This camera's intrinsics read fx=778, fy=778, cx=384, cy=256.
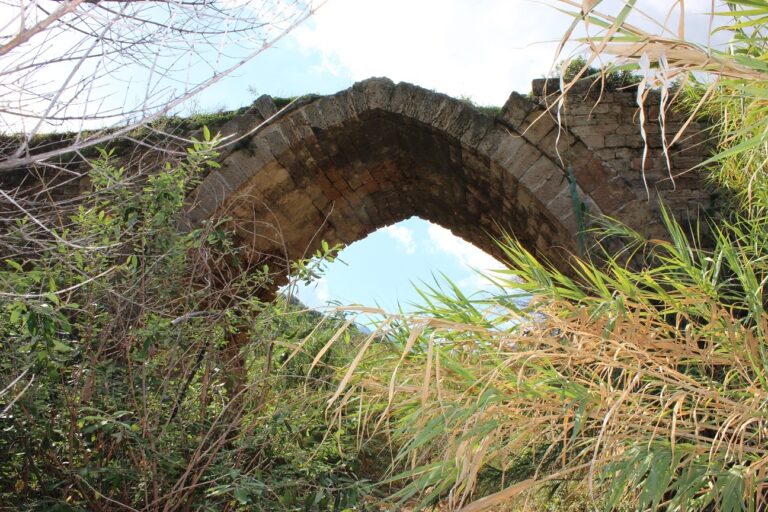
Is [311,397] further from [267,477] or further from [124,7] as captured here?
[124,7]

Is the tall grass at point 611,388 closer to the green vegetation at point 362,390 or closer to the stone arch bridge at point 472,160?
the green vegetation at point 362,390

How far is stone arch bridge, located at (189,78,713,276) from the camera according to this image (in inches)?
213

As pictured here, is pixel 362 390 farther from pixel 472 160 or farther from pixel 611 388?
pixel 472 160

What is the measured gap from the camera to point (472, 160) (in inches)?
227

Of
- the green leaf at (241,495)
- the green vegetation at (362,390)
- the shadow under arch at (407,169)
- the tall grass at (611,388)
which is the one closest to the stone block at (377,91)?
the shadow under arch at (407,169)

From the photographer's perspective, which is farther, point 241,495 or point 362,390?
point 362,390

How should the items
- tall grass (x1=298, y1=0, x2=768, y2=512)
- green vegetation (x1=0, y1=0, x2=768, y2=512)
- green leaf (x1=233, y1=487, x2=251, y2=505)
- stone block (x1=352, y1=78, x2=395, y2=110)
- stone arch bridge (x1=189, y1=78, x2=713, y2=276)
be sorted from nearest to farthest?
tall grass (x1=298, y1=0, x2=768, y2=512) < green vegetation (x1=0, y1=0, x2=768, y2=512) < green leaf (x1=233, y1=487, x2=251, y2=505) < stone arch bridge (x1=189, y1=78, x2=713, y2=276) < stone block (x1=352, y1=78, x2=395, y2=110)

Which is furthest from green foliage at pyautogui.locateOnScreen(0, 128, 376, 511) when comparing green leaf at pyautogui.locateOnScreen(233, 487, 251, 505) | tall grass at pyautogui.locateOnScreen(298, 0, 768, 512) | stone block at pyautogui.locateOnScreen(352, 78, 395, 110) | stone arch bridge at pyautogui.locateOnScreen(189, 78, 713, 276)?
stone block at pyautogui.locateOnScreen(352, 78, 395, 110)

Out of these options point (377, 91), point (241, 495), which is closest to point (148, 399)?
point (241, 495)

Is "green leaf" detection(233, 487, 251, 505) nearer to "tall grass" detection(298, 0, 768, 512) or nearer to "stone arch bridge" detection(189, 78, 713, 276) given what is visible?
"tall grass" detection(298, 0, 768, 512)

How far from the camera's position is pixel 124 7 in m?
2.33

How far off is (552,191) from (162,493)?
3366mm

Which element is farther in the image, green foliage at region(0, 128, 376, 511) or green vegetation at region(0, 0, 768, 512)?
green foliage at region(0, 128, 376, 511)

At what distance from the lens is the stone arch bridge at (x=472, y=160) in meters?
5.41
